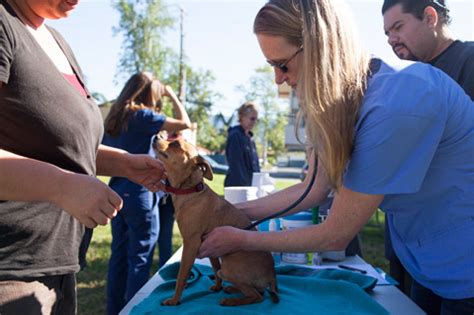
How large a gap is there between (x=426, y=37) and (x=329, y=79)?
1.69 metres

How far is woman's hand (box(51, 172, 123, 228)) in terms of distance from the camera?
0.97 meters

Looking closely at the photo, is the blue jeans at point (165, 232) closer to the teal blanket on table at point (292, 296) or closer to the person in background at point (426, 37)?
the teal blanket on table at point (292, 296)

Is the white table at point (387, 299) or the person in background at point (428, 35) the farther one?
the person in background at point (428, 35)

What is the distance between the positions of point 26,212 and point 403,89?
1.21 m

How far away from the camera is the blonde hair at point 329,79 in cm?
134

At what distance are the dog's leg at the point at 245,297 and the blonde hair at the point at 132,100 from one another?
2.32m

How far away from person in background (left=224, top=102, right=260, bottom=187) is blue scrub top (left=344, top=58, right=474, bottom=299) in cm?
503

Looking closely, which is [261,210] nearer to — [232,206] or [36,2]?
[232,206]

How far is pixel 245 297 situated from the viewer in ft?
6.13

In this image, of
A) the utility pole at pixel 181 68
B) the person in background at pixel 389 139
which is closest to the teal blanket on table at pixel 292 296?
the person in background at pixel 389 139

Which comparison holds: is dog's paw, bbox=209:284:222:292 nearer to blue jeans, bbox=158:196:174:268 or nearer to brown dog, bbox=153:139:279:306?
brown dog, bbox=153:139:279:306

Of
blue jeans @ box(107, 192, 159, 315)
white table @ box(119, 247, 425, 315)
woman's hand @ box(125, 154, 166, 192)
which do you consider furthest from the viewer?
blue jeans @ box(107, 192, 159, 315)

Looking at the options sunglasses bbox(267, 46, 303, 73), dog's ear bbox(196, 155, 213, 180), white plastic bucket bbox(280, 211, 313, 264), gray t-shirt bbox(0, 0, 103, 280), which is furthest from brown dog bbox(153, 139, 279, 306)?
sunglasses bbox(267, 46, 303, 73)

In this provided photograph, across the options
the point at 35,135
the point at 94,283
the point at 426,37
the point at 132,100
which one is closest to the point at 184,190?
the point at 35,135
